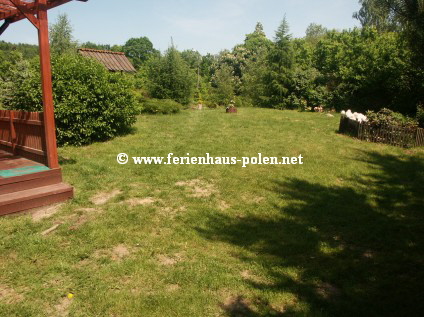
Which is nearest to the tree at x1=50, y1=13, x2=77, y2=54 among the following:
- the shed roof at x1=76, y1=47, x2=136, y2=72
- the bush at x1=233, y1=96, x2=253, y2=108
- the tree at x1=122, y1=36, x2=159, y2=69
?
the shed roof at x1=76, y1=47, x2=136, y2=72

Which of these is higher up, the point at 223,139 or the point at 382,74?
the point at 382,74

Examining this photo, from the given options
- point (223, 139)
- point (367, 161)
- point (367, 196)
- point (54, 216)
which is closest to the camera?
point (54, 216)

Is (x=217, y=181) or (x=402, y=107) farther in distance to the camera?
(x=402, y=107)

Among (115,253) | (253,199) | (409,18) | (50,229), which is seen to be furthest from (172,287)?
(409,18)

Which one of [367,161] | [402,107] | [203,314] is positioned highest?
[402,107]

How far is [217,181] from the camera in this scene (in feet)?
22.7

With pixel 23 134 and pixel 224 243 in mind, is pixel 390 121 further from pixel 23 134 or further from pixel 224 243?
pixel 23 134

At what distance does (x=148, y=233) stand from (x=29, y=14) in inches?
171

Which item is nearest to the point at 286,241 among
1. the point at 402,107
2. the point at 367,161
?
the point at 367,161

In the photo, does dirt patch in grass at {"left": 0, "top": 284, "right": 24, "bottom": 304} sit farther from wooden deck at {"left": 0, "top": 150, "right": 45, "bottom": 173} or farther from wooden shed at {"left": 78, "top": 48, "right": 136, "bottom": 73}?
wooden shed at {"left": 78, "top": 48, "right": 136, "bottom": 73}

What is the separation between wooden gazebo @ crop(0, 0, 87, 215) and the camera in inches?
202

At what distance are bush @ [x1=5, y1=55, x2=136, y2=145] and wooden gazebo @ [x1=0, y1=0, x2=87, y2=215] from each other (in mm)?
2258

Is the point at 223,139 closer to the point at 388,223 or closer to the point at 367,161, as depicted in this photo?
the point at 367,161

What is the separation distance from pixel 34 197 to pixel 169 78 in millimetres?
14891
